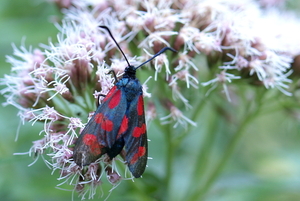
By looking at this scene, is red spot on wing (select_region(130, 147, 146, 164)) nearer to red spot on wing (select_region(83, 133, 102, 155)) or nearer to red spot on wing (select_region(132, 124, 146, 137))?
red spot on wing (select_region(132, 124, 146, 137))

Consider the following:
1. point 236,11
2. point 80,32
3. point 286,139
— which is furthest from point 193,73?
point 286,139

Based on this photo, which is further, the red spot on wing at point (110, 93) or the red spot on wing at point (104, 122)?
the red spot on wing at point (110, 93)

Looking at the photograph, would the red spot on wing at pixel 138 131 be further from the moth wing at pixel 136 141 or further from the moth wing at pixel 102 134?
the moth wing at pixel 102 134

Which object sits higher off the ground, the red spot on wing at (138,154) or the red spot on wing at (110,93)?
the red spot on wing at (110,93)

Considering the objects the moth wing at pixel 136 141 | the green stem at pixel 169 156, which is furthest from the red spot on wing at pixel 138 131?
the green stem at pixel 169 156

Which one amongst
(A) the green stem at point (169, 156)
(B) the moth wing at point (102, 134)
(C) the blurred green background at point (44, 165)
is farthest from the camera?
(A) the green stem at point (169, 156)

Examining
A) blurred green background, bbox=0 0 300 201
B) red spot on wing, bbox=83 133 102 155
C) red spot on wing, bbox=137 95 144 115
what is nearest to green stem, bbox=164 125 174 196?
blurred green background, bbox=0 0 300 201

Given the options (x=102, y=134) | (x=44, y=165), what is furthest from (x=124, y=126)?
(x=44, y=165)

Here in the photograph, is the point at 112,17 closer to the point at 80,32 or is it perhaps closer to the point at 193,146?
the point at 80,32
